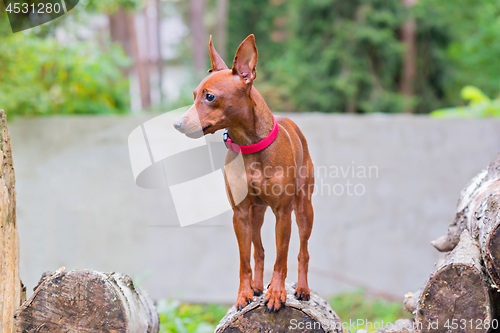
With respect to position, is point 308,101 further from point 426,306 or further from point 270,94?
point 426,306

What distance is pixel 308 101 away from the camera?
7.79 m

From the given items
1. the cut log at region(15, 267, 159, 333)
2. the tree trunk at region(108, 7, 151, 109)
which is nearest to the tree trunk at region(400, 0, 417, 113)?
the tree trunk at region(108, 7, 151, 109)

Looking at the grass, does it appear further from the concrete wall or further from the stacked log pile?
the stacked log pile

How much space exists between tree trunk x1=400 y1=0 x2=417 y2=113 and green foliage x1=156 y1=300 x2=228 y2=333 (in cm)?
513

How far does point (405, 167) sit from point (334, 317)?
3.19 metres

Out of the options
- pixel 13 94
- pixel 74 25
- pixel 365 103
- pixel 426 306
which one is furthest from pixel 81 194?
pixel 365 103

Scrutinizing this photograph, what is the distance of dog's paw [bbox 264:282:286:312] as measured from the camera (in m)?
1.74

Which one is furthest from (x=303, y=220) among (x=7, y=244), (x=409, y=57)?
(x=409, y=57)

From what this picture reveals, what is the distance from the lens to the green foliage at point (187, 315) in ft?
10.8

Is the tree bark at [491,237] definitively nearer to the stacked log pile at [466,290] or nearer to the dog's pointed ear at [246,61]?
the stacked log pile at [466,290]

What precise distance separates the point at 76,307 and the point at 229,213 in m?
3.08

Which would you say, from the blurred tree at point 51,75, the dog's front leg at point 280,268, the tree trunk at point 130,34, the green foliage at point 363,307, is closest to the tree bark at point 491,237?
the dog's front leg at point 280,268

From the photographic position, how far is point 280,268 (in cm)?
179

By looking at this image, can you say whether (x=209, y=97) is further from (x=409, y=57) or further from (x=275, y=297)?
(x=409, y=57)
